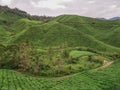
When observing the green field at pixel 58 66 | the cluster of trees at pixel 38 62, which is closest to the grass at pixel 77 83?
the green field at pixel 58 66

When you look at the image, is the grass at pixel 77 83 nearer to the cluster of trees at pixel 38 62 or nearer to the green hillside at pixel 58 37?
the cluster of trees at pixel 38 62

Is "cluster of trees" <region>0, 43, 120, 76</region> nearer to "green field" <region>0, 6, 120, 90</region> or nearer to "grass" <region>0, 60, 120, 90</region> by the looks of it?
"green field" <region>0, 6, 120, 90</region>

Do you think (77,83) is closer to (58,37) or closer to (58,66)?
(58,66)

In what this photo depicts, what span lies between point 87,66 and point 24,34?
273 feet

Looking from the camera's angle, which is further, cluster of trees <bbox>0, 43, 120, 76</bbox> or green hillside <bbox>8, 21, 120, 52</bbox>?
green hillside <bbox>8, 21, 120, 52</bbox>

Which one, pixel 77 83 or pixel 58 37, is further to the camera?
pixel 58 37

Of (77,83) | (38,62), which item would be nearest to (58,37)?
(38,62)

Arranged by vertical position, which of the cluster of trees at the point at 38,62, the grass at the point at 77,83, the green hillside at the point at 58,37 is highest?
the green hillside at the point at 58,37

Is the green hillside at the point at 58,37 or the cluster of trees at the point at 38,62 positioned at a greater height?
the green hillside at the point at 58,37

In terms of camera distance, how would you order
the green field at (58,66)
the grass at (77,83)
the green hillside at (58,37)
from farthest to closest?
the green hillside at (58,37) < the green field at (58,66) < the grass at (77,83)

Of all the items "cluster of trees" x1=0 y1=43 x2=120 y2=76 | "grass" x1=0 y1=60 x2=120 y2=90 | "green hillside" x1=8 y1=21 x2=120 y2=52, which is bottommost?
"grass" x1=0 y1=60 x2=120 y2=90

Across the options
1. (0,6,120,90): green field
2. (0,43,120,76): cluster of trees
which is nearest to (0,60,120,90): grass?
(0,6,120,90): green field

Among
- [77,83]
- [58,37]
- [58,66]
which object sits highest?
[58,37]

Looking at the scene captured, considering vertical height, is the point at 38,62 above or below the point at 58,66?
above
